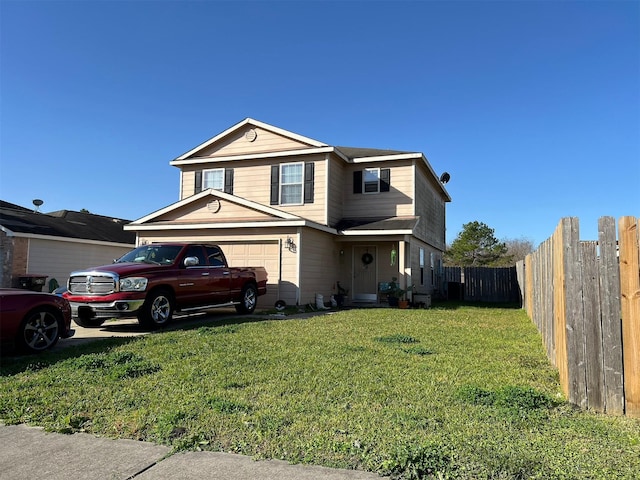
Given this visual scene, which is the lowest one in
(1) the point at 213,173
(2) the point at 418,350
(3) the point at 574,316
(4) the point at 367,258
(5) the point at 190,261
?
(2) the point at 418,350

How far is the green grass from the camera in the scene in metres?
3.15

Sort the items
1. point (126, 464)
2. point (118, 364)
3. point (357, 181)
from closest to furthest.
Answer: point (126, 464)
point (118, 364)
point (357, 181)

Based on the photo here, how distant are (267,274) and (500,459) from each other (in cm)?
1199

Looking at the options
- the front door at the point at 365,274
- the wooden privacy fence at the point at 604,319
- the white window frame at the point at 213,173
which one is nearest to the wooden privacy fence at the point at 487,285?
the front door at the point at 365,274

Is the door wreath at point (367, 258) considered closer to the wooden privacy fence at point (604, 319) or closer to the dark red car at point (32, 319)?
the dark red car at point (32, 319)

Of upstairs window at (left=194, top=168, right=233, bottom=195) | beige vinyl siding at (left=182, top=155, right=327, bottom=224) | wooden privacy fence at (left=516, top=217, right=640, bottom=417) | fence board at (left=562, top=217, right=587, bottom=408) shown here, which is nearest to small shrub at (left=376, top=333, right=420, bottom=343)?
wooden privacy fence at (left=516, top=217, right=640, bottom=417)

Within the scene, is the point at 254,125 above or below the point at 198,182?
above

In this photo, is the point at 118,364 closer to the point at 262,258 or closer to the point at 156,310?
the point at 156,310

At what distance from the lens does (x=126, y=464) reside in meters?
3.14

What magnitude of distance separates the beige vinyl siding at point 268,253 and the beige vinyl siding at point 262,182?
2325 millimetres

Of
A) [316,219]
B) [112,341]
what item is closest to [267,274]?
[316,219]

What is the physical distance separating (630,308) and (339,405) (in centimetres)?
284

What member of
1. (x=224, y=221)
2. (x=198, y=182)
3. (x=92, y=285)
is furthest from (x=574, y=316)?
(x=198, y=182)

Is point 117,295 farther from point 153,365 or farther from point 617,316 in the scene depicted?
point 617,316
